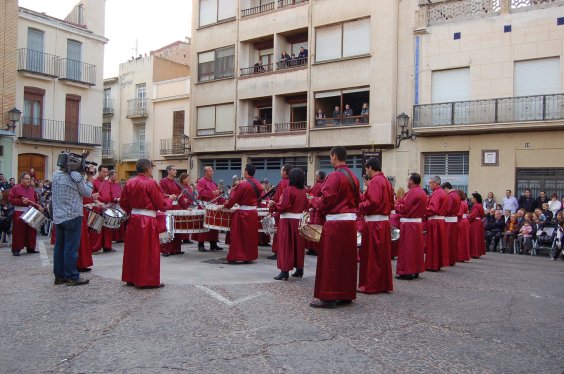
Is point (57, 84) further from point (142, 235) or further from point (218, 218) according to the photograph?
point (142, 235)

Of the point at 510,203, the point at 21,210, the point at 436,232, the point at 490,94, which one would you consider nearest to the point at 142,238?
the point at 21,210

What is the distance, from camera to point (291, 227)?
10391 mm

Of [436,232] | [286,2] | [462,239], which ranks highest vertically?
[286,2]

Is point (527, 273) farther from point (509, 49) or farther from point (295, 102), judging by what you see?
point (295, 102)

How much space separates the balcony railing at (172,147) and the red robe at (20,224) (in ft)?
74.3

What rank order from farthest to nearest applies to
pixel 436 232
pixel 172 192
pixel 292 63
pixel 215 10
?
1. pixel 215 10
2. pixel 292 63
3. pixel 172 192
4. pixel 436 232

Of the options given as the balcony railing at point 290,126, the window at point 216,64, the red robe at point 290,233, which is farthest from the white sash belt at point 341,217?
the window at point 216,64

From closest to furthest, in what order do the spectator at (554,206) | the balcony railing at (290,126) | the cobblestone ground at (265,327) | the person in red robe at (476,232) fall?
the cobblestone ground at (265,327), the person in red robe at (476,232), the spectator at (554,206), the balcony railing at (290,126)

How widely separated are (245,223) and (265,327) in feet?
17.8

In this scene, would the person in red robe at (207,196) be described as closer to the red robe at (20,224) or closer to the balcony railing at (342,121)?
the red robe at (20,224)

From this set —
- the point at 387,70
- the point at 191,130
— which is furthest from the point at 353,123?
the point at 191,130

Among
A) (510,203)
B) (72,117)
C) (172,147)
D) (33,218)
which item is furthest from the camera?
(172,147)

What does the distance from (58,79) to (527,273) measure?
2714cm

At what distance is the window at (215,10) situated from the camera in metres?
31.8
